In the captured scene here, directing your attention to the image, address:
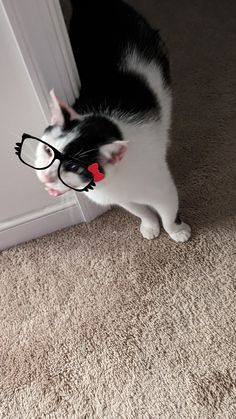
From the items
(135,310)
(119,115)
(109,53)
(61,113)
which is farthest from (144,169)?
(135,310)

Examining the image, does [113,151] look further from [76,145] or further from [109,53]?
[109,53]

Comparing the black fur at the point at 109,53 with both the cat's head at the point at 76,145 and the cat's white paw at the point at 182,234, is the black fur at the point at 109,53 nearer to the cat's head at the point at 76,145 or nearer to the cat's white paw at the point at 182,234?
the cat's head at the point at 76,145

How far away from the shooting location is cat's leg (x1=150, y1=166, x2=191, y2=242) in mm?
1065

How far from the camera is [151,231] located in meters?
1.30

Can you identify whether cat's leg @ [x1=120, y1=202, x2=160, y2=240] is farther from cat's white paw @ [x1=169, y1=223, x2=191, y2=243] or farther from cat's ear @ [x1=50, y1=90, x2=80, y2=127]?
cat's ear @ [x1=50, y1=90, x2=80, y2=127]

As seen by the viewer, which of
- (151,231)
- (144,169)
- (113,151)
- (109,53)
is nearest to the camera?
(113,151)

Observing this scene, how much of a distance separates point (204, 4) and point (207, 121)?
0.78 metres

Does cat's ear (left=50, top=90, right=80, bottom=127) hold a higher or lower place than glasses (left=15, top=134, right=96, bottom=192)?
higher

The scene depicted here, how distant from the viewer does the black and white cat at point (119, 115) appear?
32.9 inches

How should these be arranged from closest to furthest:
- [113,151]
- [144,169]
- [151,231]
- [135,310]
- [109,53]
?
[113,151] → [144,169] → [109,53] → [135,310] → [151,231]

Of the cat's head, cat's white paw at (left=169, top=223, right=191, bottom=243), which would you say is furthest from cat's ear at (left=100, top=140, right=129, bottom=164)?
cat's white paw at (left=169, top=223, right=191, bottom=243)

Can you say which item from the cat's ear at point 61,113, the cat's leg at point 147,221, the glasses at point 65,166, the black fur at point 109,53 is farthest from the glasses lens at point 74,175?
the cat's leg at point 147,221

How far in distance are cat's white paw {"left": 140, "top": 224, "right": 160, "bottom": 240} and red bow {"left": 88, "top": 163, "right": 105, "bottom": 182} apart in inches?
19.3

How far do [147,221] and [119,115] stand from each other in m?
0.41
